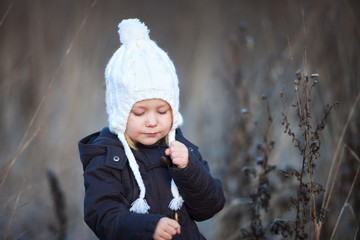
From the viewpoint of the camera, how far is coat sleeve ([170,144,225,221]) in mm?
1870

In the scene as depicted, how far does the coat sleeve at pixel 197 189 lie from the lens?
73.6 inches

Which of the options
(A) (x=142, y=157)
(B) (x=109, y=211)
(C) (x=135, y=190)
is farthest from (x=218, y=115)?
(B) (x=109, y=211)

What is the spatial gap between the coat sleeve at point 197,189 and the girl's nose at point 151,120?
221mm

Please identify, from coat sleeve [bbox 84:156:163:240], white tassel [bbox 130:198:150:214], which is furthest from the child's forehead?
white tassel [bbox 130:198:150:214]

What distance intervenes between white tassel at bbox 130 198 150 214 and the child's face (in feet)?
0.91

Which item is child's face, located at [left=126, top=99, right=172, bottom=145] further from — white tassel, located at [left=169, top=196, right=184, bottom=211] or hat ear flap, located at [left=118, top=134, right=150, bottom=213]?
white tassel, located at [left=169, top=196, right=184, bottom=211]

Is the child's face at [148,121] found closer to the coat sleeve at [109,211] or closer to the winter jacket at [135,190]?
the winter jacket at [135,190]

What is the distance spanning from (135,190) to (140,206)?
0.10 m

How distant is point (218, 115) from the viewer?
502 cm

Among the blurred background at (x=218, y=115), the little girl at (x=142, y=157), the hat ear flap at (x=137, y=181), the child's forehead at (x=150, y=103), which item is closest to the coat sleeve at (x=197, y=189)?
the little girl at (x=142, y=157)

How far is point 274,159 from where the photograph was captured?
340 centimetres

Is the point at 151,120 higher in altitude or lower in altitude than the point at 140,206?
higher

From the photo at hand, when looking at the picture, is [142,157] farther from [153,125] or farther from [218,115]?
[218,115]

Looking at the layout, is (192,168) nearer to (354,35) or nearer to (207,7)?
(354,35)
